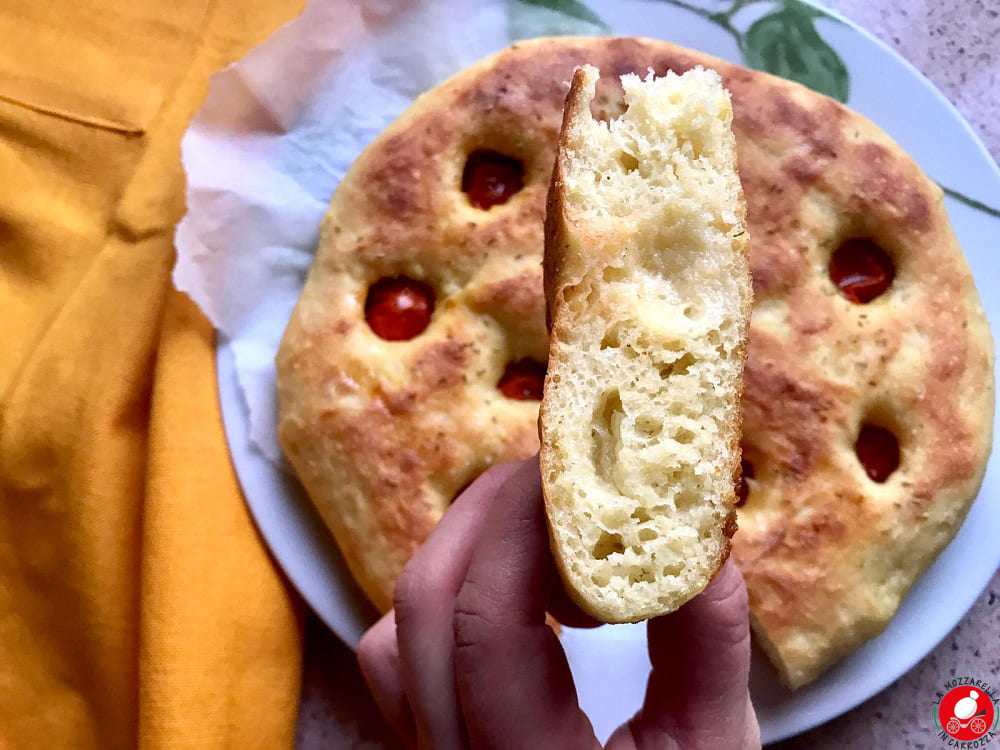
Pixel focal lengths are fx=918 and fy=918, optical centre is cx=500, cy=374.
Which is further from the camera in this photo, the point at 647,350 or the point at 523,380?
the point at 523,380

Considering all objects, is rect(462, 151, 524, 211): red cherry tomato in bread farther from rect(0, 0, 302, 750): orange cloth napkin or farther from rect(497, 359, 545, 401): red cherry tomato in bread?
rect(0, 0, 302, 750): orange cloth napkin

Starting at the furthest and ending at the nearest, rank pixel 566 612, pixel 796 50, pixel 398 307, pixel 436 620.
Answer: pixel 796 50, pixel 398 307, pixel 566 612, pixel 436 620

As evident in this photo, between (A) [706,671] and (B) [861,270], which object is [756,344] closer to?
(B) [861,270]

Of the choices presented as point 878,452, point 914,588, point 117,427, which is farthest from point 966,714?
point 117,427

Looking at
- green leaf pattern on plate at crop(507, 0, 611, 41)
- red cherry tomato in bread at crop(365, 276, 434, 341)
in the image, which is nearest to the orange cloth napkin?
red cherry tomato in bread at crop(365, 276, 434, 341)

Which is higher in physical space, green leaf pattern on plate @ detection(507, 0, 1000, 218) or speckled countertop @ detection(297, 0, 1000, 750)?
green leaf pattern on plate @ detection(507, 0, 1000, 218)
